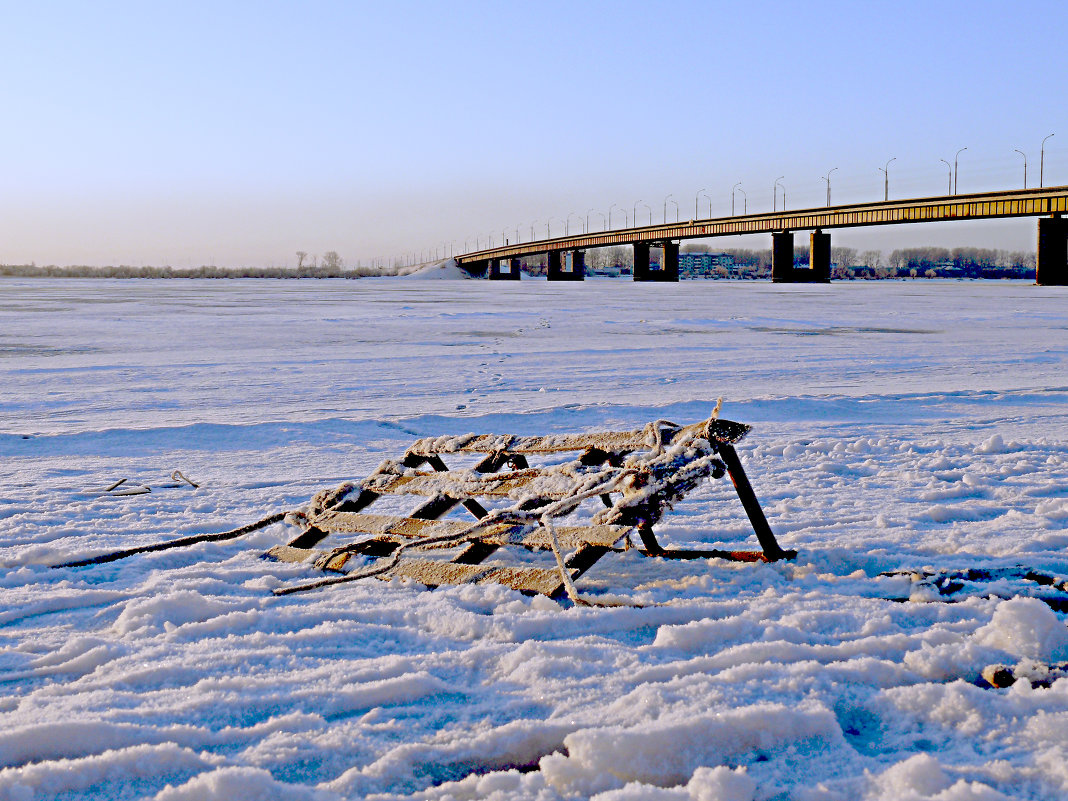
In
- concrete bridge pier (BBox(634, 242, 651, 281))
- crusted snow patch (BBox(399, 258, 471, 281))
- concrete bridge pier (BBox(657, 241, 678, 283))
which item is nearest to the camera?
concrete bridge pier (BBox(657, 241, 678, 283))

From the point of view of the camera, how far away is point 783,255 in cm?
7588

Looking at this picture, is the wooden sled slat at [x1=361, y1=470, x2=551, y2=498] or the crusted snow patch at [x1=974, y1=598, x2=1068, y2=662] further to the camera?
the wooden sled slat at [x1=361, y1=470, x2=551, y2=498]

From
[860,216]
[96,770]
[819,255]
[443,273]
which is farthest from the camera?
[443,273]

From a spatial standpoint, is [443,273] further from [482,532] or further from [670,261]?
[482,532]

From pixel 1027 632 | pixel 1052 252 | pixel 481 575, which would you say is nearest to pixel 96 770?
pixel 481 575

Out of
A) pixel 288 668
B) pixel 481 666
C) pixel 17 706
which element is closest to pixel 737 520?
pixel 481 666

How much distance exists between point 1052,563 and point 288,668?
3.49 m

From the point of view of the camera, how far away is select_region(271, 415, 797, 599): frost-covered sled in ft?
12.4

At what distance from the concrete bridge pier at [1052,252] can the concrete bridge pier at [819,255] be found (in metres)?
17.4

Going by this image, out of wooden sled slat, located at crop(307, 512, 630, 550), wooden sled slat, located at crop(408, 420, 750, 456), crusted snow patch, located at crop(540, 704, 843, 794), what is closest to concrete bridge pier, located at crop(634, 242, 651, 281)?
wooden sled slat, located at crop(408, 420, 750, 456)

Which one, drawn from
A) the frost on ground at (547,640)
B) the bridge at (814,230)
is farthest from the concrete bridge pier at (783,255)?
the frost on ground at (547,640)

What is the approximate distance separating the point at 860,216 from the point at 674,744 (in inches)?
2749

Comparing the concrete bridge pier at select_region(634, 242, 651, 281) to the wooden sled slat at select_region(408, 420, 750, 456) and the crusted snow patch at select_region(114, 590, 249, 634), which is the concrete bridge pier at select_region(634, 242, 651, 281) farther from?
the crusted snow patch at select_region(114, 590, 249, 634)

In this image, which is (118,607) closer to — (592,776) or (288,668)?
(288,668)
